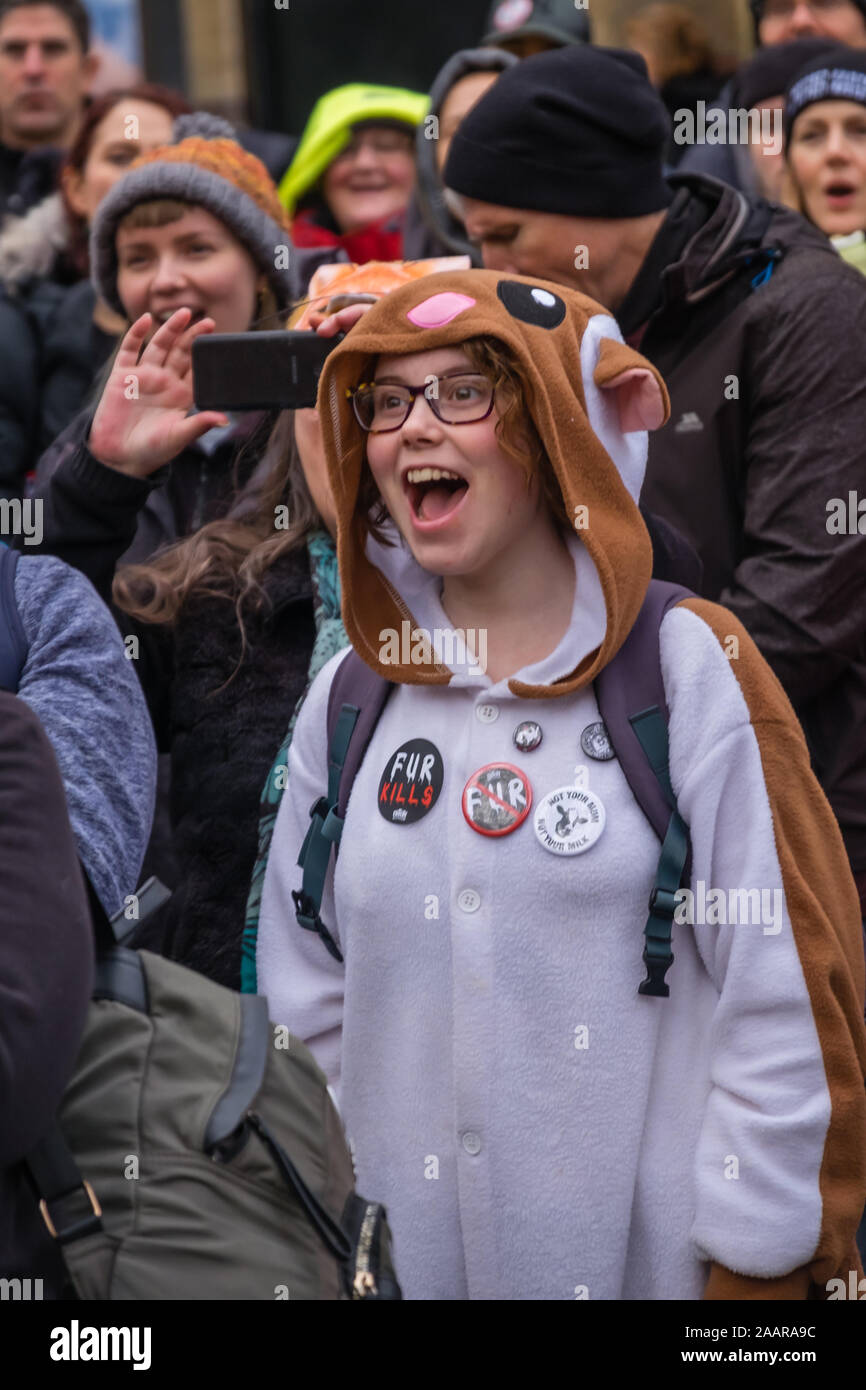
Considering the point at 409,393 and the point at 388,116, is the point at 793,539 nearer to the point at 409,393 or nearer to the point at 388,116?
the point at 409,393

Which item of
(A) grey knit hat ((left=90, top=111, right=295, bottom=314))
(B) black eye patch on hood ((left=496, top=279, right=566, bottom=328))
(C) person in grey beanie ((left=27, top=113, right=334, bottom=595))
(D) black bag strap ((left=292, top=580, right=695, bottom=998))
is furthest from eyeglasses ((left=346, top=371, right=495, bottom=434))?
(A) grey knit hat ((left=90, top=111, right=295, bottom=314))

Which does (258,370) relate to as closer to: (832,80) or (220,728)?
(220,728)

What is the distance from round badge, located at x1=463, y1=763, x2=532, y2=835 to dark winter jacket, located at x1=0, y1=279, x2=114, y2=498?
7.93ft

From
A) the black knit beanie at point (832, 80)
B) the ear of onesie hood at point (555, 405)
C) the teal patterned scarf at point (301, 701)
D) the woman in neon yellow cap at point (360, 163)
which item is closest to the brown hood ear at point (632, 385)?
the ear of onesie hood at point (555, 405)

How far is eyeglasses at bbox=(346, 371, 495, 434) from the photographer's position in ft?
8.77

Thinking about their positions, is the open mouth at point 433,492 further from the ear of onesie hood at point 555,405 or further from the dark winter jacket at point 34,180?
the dark winter jacket at point 34,180

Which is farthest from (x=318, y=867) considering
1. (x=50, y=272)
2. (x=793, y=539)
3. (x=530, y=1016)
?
(x=50, y=272)

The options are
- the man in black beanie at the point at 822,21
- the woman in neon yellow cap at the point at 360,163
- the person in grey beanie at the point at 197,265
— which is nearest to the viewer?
the person in grey beanie at the point at 197,265

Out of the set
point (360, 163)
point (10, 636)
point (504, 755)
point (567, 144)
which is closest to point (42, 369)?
point (360, 163)

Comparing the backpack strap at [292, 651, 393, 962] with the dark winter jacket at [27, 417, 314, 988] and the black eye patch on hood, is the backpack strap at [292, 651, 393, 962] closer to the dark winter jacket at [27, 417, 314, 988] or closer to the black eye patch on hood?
the dark winter jacket at [27, 417, 314, 988]

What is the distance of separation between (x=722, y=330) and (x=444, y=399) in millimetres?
1080

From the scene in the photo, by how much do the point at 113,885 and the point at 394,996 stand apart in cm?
42

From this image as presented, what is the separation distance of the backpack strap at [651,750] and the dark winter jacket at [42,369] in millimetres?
2462

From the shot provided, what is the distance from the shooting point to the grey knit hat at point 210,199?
4129 mm
